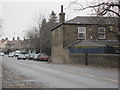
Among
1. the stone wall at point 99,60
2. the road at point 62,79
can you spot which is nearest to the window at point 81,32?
the stone wall at point 99,60

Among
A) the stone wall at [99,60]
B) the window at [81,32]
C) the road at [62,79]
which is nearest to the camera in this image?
the road at [62,79]

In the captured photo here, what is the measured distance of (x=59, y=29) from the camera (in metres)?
48.6

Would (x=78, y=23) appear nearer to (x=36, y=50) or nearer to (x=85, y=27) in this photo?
(x=85, y=27)

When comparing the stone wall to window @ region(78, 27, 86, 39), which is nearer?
the stone wall

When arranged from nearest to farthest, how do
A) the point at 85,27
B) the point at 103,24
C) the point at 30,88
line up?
the point at 30,88 < the point at 103,24 < the point at 85,27

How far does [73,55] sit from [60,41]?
933 cm

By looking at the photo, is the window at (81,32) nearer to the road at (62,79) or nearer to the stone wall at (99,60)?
the stone wall at (99,60)

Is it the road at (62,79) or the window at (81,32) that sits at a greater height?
the window at (81,32)

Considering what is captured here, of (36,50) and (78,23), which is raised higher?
(78,23)

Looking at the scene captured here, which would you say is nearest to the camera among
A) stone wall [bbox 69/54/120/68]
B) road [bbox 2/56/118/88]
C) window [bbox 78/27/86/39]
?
road [bbox 2/56/118/88]

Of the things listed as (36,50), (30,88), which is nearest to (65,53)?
(30,88)

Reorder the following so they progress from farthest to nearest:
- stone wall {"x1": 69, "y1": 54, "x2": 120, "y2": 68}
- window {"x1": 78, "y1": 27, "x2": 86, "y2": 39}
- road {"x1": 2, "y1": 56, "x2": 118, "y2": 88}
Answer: window {"x1": 78, "y1": 27, "x2": 86, "y2": 39} → stone wall {"x1": 69, "y1": 54, "x2": 120, "y2": 68} → road {"x1": 2, "y1": 56, "x2": 118, "y2": 88}

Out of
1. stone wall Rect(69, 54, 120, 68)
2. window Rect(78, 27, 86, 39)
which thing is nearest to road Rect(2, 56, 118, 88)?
stone wall Rect(69, 54, 120, 68)

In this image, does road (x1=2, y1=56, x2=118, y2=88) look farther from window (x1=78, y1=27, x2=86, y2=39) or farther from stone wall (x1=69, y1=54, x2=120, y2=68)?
window (x1=78, y1=27, x2=86, y2=39)
